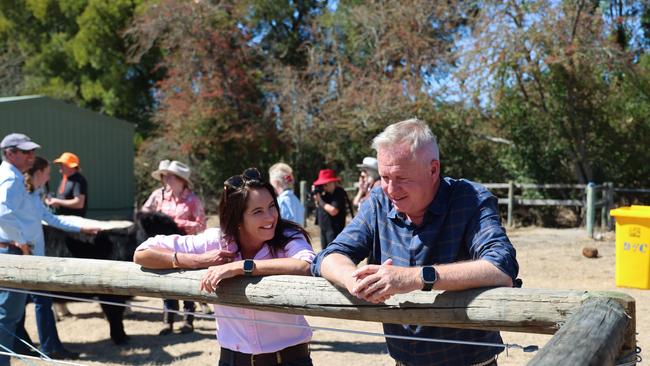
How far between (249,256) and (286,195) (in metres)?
3.07

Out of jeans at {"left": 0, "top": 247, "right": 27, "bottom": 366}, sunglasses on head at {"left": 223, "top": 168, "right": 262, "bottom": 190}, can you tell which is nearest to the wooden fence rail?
sunglasses on head at {"left": 223, "top": 168, "right": 262, "bottom": 190}

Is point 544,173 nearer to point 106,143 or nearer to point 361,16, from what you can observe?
point 361,16

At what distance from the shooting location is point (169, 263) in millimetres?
2807

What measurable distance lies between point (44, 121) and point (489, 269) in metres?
17.8

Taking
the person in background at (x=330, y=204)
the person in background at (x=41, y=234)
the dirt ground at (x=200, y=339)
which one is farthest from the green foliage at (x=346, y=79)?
the person in background at (x=41, y=234)

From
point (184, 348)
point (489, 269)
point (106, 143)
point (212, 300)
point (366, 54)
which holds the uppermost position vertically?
point (366, 54)

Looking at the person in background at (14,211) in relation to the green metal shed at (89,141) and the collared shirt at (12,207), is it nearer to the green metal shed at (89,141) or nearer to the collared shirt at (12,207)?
the collared shirt at (12,207)

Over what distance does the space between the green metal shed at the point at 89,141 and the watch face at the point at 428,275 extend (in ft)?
55.8

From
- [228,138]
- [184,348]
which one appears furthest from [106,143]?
[184,348]

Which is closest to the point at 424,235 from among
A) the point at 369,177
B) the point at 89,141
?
the point at 369,177

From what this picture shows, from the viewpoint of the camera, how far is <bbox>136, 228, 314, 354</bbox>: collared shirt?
111 inches

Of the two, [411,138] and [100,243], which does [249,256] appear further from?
[100,243]

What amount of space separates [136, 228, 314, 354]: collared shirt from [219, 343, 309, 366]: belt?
2 centimetres

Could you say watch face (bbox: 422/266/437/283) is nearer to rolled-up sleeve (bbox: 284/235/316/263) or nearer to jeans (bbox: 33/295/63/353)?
rolled-up sleeve (bbox: 284/235/316/263)
